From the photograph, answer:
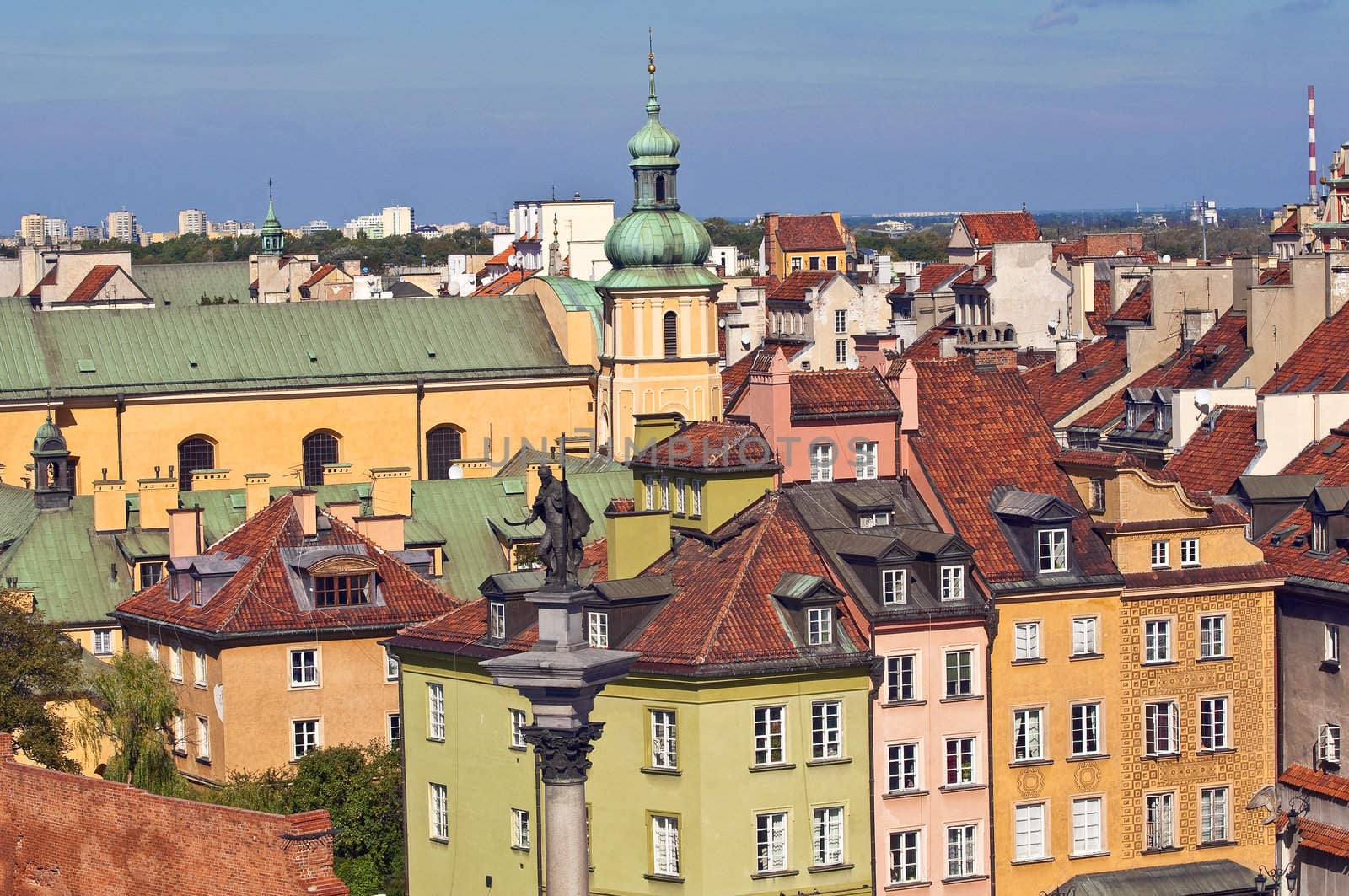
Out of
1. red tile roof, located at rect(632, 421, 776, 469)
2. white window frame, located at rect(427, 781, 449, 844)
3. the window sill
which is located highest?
red tile roof, located at rect(632, 421, 776, 469)

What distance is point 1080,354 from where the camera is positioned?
93.6 meters

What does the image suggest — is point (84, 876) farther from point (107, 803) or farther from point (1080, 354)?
point (1080, 354)

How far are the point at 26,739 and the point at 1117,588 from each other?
21.4 meters

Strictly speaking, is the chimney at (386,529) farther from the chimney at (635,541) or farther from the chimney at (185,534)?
the chimney at (635,541)

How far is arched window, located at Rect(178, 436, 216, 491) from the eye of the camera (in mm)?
95500

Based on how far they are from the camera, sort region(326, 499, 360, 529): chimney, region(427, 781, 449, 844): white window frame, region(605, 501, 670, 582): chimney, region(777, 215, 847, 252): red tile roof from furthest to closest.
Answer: region(777, 215, 847, 252): red tile roof → region(326, 499, 360, 529): chimney → region(427, 781, 449, 844): white window frame → region(605, 501, 670, 582): chimney

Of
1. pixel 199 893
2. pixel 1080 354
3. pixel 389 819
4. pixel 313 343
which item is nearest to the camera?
pixel 199 893

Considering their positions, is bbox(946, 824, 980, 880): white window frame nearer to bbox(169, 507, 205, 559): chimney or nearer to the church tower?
bbox(169, 507, 205, 559): chimney

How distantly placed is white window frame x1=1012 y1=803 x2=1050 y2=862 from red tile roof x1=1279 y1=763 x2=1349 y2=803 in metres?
5.05

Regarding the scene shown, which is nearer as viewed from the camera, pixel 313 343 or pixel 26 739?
pixel 26 739

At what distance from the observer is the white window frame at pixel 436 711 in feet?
198

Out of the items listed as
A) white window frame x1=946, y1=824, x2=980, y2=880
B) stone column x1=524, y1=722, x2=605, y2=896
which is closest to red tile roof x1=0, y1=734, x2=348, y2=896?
stone column x1=524, y1=722, x2=605, y2=896

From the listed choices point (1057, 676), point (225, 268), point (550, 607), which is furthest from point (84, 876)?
point (225, 268)

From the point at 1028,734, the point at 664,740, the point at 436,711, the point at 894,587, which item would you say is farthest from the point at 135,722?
the point at 1028,734
